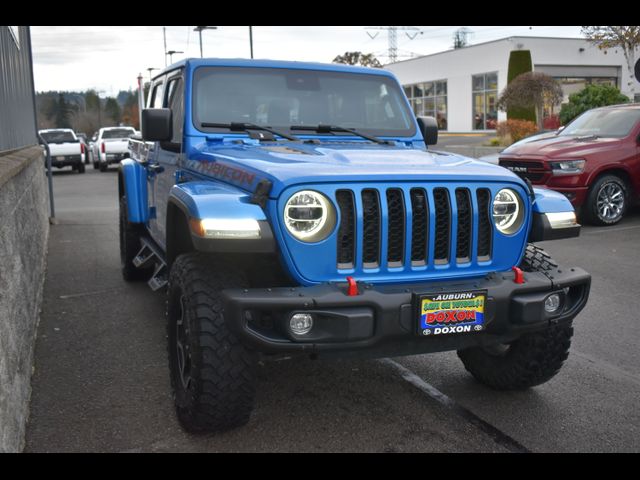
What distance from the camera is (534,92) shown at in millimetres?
25047

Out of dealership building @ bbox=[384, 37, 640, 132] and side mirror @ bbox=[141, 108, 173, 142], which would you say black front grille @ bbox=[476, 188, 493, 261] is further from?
dealership building @ bbox=[384, 37, 640, 132]

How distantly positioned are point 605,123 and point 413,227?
887cm

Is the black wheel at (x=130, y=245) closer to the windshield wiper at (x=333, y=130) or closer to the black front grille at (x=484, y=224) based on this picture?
the windshield wiper at (x=333, y=130)

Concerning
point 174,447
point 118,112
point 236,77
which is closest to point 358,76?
point 236,77

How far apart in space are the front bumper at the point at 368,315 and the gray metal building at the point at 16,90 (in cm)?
449

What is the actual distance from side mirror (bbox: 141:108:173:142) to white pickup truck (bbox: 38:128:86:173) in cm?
2289

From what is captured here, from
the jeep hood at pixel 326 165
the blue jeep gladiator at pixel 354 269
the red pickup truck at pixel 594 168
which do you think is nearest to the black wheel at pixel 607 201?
the red pickup truck at pixel 594 168

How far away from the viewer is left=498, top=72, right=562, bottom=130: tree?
24.9 metres

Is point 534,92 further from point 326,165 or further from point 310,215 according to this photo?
point 310,215

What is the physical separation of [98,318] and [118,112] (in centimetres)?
11470

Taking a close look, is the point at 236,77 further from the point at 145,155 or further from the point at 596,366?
the point at 596,366

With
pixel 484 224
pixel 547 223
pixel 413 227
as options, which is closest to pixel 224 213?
pixel 413 227

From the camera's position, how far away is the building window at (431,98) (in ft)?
138

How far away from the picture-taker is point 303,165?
3484 millimetres
